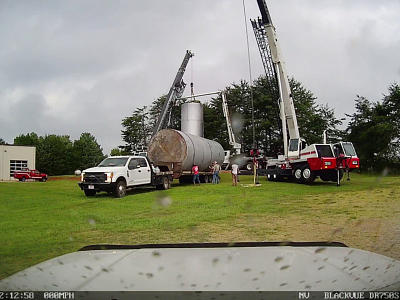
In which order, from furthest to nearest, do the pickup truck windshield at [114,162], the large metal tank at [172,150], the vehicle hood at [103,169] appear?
the large metal tank at [172,150], the pickup truck windshield at [114,162], the vehicle hood at [103,169]

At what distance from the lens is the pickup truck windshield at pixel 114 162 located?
1267 cm

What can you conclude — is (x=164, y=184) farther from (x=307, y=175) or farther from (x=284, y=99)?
(x=284, y=99)

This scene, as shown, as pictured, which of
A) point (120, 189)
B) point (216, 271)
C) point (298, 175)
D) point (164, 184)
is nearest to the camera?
point (216, 271)

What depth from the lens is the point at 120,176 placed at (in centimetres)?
1227

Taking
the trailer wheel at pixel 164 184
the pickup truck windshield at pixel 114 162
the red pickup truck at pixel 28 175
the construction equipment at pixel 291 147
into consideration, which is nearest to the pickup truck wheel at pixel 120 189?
the pickup truck windshield at pixel 114 162

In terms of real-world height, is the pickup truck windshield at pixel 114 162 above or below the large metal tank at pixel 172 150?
below

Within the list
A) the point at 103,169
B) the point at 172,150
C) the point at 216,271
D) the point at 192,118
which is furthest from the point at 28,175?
the point at 216,271

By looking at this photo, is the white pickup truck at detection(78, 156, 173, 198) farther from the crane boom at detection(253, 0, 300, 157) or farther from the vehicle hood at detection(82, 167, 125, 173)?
the crane boom at detection(253, 0, 300, 157)

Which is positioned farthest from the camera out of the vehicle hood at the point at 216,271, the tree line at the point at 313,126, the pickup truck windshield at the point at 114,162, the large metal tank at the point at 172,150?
the large metal tank at the point at 172,150

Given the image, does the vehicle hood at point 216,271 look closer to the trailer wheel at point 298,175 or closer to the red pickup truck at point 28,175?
the trailer wheel at point 298,175

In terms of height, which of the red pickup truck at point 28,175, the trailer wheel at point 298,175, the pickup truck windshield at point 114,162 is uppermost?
the pickup truck windshield at point 114,162

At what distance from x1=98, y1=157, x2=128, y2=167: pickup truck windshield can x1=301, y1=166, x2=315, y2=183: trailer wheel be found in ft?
24.2

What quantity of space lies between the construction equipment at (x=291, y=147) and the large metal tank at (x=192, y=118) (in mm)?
8628

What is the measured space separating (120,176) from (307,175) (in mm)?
7695
